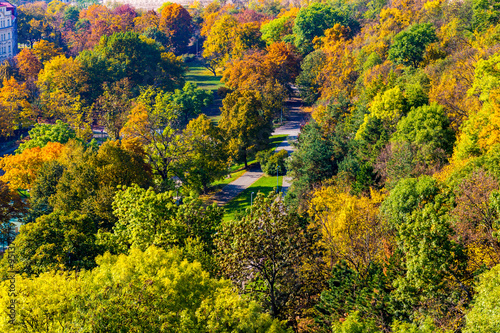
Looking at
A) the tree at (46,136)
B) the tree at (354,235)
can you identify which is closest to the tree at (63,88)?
the tree at (46,136)

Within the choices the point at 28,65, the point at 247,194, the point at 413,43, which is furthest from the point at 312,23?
the point at 28,65

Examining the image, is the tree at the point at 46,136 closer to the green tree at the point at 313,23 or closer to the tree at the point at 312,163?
the tree at the point at 312,163

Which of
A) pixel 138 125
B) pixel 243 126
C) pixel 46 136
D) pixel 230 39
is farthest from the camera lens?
pixel 230 39

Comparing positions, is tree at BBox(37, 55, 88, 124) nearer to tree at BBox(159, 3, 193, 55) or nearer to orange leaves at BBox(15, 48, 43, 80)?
orange leaves at BBox(15, 48, 43, 80)

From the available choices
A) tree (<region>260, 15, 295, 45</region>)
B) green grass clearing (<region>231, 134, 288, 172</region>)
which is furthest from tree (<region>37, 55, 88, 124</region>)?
tree (<region>260, 15, 295, 45</region>)

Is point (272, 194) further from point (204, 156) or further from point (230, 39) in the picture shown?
point (230, 39)

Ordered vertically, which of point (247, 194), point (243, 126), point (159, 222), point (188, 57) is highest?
point (188, 57)
